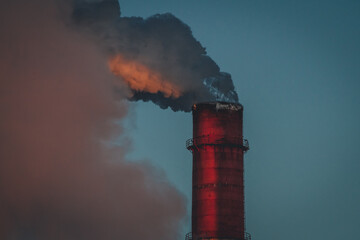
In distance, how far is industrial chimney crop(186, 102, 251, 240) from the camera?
2002 inches

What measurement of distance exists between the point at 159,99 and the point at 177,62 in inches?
157

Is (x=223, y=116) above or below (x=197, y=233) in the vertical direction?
above

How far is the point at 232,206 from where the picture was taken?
51.2 meters

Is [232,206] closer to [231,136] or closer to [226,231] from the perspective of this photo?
[226,231]

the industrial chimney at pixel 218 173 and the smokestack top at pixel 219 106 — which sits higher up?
the smokestack top at pixel 219 106

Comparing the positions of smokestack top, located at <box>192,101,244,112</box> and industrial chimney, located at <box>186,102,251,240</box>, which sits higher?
smokestack top, located at <box>192,101,244,112</box>

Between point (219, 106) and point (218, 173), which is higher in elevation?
point (219, 106)

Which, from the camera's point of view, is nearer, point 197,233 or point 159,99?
point 197,233

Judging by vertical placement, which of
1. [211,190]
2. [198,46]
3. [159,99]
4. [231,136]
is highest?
[198,46]

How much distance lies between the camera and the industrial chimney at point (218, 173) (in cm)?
5084

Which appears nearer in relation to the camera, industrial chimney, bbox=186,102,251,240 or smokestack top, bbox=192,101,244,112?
industrial chimney, bbox=186,102,251,240

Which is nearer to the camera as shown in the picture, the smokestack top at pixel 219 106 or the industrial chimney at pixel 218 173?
the industrial chimney at pixel 218 173

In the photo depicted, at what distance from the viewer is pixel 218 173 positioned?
169 ft

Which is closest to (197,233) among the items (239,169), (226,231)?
(226,231)
